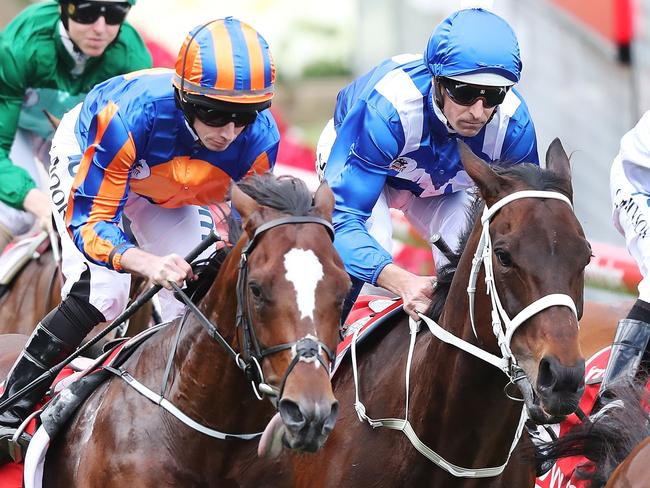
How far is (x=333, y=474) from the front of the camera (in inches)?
188

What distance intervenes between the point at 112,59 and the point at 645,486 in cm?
461

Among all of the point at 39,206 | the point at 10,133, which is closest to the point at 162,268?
the point at 39,206

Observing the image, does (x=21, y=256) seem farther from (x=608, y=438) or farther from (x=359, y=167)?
(x=608, y=438)

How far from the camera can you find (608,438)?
4.66 metres

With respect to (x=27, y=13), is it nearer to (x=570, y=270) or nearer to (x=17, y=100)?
(x=17, y=100)

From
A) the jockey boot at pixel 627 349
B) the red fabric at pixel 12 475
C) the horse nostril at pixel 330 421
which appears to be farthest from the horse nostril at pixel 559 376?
the red fabric at pixel 12 475

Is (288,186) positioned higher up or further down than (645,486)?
higher up

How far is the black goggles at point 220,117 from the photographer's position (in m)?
4.97

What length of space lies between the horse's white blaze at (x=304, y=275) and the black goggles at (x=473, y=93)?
1.11 m

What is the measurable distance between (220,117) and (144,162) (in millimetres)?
594

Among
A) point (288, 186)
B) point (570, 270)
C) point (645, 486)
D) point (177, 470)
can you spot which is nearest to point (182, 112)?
point (288, 186)

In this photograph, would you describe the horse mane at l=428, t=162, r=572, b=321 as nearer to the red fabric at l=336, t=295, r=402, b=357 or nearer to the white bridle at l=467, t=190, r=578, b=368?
the white bridle at l=467, t=190, r=578, b=368

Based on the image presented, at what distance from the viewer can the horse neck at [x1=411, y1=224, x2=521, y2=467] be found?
444 centimetres

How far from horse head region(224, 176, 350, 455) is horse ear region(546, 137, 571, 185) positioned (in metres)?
0.76
